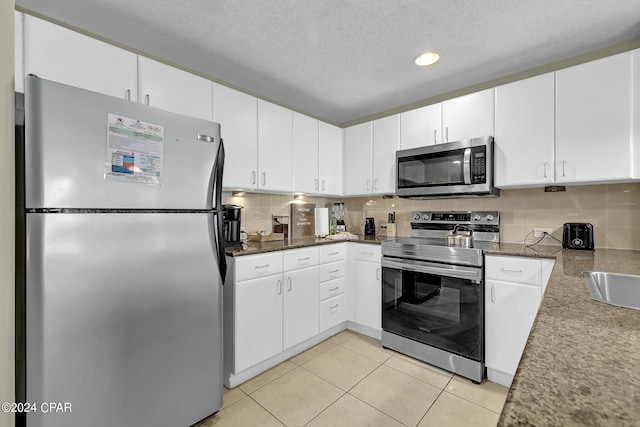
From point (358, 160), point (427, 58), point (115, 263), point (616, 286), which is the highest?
point (427, 58)

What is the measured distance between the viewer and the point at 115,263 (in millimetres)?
1270

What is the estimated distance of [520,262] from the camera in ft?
6.14

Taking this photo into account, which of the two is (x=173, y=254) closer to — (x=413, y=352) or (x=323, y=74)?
(x=323, y=74)

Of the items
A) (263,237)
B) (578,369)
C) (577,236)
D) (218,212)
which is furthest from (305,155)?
(578,369)

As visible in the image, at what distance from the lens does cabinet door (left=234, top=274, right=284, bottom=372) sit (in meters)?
1.94

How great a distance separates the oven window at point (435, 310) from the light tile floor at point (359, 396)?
0.77 ft

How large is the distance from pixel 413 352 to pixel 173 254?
197cm

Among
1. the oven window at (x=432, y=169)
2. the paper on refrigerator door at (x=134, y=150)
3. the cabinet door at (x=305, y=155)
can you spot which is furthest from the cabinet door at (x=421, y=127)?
the paper on refrigerator door at (x=134, y=150)

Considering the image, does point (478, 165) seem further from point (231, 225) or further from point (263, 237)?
point (231, 225)

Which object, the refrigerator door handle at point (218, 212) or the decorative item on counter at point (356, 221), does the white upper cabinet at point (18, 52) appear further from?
the decorative item on counter at point (356, 221)

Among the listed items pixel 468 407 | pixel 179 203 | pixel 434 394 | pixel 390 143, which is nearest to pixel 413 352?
pixel 434 394

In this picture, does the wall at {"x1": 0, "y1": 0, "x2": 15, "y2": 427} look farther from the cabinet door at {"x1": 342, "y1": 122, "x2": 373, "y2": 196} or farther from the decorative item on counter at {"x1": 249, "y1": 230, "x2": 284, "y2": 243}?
the cabinet door at {"x1": 342, "y1": 122, "x2": 373, "y2": 196}

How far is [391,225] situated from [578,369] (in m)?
2.55

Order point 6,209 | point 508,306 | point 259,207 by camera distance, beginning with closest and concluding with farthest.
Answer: point 6,209 < point 508,306 < point 259,207
